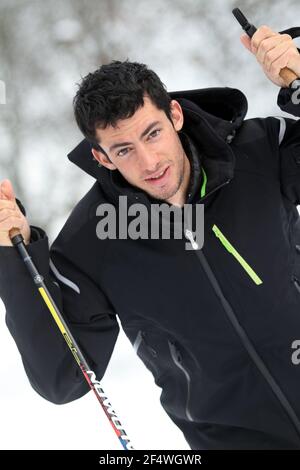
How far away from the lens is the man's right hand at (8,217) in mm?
2205

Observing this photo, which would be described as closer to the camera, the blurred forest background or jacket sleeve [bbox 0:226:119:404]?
jacket sleeve [bbox 0:226:119:404]

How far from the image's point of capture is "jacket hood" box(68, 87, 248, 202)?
230 cm

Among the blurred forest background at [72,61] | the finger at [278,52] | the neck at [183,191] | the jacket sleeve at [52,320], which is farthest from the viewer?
the blurred forest background at [72,61]

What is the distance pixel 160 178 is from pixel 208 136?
0.19 m

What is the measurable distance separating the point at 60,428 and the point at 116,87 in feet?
6.45

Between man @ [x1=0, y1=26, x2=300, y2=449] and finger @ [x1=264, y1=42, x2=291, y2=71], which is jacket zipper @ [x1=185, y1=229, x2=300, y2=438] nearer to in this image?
man @ [x1=0, y1=26, x2=300, y2=449]

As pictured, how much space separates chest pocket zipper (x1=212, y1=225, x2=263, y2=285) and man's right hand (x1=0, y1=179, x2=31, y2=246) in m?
0.53

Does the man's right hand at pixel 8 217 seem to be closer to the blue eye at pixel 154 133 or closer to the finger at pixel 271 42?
the blue eye at pixel 154 133

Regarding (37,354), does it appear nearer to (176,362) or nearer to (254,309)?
(176,362)

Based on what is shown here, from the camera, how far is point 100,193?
8.00ft

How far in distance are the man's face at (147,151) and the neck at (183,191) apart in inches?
0.9

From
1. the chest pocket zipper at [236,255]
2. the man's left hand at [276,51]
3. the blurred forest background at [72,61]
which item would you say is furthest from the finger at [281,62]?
the blurred forest background at [72,61]

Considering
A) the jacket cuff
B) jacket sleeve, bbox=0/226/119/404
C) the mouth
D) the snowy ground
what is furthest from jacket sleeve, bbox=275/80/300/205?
the snowy ground

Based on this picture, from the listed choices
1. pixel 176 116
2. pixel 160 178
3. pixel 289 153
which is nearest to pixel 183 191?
pixel 160 178
